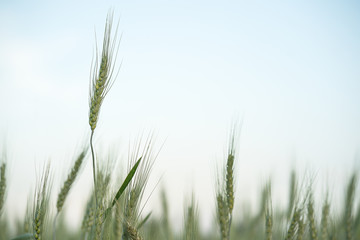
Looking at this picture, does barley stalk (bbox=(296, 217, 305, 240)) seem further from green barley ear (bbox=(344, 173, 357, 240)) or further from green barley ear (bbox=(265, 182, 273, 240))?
green barley ear (bbox=(344, 173, 357, 240))

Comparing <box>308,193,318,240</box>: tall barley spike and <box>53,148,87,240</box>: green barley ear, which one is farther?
<box>308,193,318,240</box>: tall barley spike

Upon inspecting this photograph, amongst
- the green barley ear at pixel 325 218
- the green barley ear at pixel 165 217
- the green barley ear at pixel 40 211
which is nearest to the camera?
the green barley ear at pixel 40 211

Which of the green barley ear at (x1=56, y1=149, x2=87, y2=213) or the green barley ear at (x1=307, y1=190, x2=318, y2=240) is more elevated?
the green barley ear at (x1=56, y1=149, x2=87, y2=213)

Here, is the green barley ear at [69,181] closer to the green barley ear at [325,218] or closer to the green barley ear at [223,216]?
the green barley ear at [223,216]

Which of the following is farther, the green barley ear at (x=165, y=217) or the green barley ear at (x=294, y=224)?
the green barley ear at (x=165, y=217)

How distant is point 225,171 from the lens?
1.89m

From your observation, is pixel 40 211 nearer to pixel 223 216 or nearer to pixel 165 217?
pixel 223 216

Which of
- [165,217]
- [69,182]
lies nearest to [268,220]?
[69,182]

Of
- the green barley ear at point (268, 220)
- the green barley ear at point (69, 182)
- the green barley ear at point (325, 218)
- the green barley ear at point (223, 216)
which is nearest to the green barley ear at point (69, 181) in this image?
the green barley ear at point (69, 182)

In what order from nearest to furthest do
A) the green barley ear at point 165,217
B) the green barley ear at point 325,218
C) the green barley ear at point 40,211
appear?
the green barley ear at point 40,211 → the green barley ear at point 325,218 → the green barley ear at point 165,217

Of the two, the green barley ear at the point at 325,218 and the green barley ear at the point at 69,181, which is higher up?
the green barley ear at the point at 69,181

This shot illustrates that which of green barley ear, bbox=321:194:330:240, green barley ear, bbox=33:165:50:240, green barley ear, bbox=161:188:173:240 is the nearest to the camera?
green barley ear, bbox=33:165:50:240

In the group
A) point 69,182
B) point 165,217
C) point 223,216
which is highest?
point 69,182

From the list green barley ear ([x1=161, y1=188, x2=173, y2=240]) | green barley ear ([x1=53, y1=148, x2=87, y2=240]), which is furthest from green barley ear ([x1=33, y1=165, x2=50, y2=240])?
green barley ear ([x1=161, y1=188, x2=173, y2=240])
